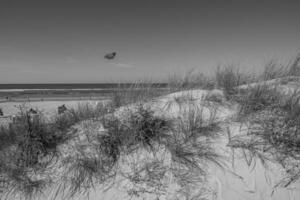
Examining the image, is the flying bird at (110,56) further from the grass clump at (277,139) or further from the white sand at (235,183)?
the grass clump at (277,139)

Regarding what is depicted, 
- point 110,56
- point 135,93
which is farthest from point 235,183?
point 110,56

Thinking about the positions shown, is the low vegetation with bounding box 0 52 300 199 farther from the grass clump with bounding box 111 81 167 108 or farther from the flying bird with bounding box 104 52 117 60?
the flying bird with bounding box 104 52 117 60

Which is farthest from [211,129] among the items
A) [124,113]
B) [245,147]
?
[124,113]

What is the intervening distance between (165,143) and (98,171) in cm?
83

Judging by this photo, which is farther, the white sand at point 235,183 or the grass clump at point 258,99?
the grass clump at point 258,99

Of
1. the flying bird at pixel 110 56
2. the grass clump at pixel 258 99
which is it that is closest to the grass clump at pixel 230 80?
the grass clump at pixel 258 99

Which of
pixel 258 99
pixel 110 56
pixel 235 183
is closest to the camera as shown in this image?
pixel 235 183

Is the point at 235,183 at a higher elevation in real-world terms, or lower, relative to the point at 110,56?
lower

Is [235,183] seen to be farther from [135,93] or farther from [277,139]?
[135,93]

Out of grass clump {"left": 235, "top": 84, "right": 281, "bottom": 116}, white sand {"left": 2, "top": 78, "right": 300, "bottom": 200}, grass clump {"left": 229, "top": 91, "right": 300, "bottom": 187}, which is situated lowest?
white sand {"left": 2, "top": 78, "right": 300, "bottom": 200}

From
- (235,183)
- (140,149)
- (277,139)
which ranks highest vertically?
(277,139)

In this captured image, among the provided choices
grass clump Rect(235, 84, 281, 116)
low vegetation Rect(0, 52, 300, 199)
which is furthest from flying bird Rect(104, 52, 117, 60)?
grass clump Rect(235, 84, 281, 116)

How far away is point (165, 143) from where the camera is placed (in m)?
1.81

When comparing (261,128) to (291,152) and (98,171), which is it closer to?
(291,152)
